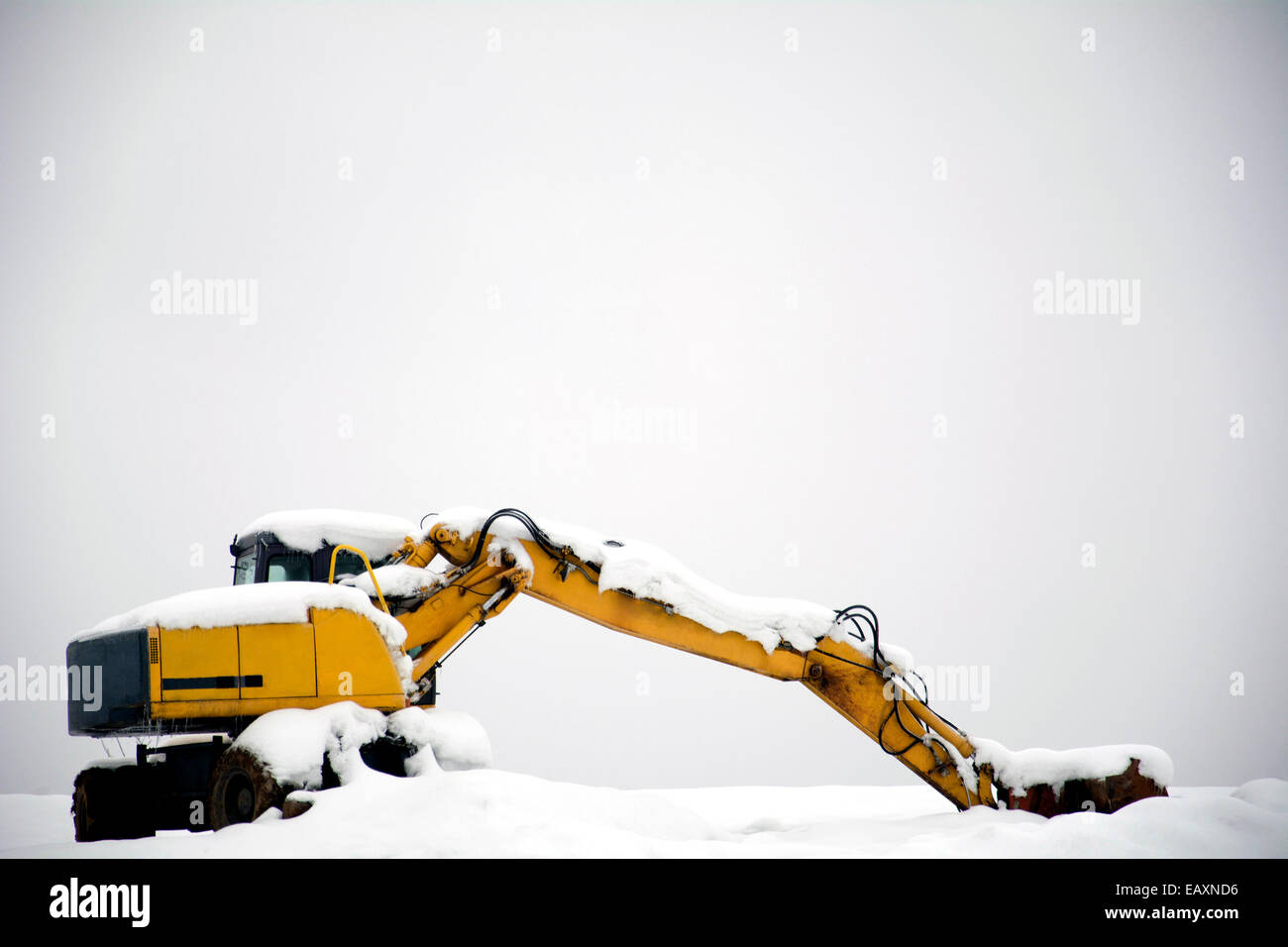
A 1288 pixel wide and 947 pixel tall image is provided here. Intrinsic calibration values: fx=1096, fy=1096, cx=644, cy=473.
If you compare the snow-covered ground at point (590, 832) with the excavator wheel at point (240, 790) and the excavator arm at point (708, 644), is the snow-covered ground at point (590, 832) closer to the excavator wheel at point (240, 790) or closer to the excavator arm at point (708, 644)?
the excavator wheel at point (240, 790)

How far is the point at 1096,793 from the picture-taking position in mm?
9008

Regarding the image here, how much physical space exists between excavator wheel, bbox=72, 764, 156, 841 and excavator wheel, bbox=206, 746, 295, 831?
0.95 m

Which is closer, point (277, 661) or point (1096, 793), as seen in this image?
point (277, 661)

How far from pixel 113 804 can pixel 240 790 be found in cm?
150

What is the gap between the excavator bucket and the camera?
352 inches

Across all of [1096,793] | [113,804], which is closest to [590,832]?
[113,804]

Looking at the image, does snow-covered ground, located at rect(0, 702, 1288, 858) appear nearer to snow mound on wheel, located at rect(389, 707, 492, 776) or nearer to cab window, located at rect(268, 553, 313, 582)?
snow mound on wheel, located at rect(389, 707, 492, 776)

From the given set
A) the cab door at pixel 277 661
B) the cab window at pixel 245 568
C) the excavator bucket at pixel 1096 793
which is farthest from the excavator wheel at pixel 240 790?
the excavator bucket at pixel 1096 793

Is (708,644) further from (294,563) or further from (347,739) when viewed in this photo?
(294,563)
